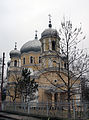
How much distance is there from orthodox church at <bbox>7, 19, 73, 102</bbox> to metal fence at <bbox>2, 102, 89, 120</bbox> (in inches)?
221

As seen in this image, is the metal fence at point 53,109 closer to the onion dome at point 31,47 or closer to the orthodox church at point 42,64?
the orthodox church at point 42,64

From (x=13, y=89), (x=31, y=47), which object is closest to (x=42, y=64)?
(x=13, y=89)

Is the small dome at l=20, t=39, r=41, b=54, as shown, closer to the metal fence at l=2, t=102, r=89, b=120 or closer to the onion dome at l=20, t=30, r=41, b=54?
the onion dome at l=20, t=30, r=41, b=54

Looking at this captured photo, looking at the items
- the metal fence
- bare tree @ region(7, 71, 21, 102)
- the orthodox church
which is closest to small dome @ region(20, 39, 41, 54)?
the orthodox church

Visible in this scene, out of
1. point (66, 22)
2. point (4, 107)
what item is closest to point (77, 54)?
point (66, 22)

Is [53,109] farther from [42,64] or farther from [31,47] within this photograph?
[31,47]

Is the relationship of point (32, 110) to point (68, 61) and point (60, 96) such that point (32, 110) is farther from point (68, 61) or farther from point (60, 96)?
point (60, 96)

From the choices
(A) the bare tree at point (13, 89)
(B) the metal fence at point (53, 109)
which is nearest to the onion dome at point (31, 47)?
(A) the bare tree at point (13, 89)

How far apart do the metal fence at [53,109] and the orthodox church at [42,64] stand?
5.62m

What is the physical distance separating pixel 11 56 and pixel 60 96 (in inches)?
804

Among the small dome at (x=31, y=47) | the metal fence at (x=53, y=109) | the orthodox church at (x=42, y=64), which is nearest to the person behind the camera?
the metal fence at (x=53, y=109)

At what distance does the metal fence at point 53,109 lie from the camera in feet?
38.0

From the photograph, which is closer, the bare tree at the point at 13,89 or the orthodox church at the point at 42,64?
the bare tree at the point at 13,89

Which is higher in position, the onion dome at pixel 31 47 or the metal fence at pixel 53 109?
the onion dome at pixel 31 47
